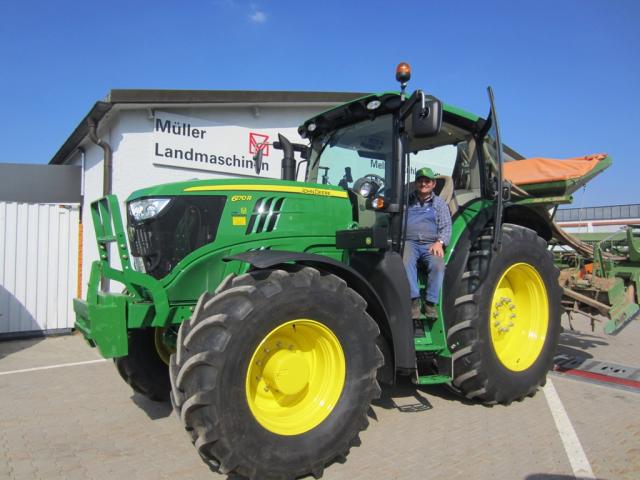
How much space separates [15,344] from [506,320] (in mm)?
7376

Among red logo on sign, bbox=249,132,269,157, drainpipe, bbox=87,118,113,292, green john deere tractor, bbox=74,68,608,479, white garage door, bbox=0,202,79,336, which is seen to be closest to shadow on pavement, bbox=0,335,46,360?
white garage door, bbox=0,202,79,336

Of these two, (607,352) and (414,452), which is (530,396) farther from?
(607,352)

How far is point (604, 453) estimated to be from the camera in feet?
11.5

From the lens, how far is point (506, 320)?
16.0 feet

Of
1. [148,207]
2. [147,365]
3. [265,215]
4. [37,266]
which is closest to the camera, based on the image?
[148,207]

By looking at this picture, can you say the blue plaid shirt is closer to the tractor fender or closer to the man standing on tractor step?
the man standing on tractor step

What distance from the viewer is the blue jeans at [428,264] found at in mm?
4148

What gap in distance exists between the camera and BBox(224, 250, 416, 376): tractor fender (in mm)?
3621

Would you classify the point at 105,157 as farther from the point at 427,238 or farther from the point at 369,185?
the point at 427,238

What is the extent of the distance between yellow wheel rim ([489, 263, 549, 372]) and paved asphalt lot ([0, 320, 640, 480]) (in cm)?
45

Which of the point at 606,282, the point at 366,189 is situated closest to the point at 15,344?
the point at 366,189

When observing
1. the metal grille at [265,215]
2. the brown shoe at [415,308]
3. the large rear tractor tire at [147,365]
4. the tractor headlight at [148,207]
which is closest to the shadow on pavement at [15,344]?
the large rear tractor tire at [147,365]

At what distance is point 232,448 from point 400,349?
1.48m

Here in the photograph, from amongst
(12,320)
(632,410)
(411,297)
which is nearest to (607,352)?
(632,410)
